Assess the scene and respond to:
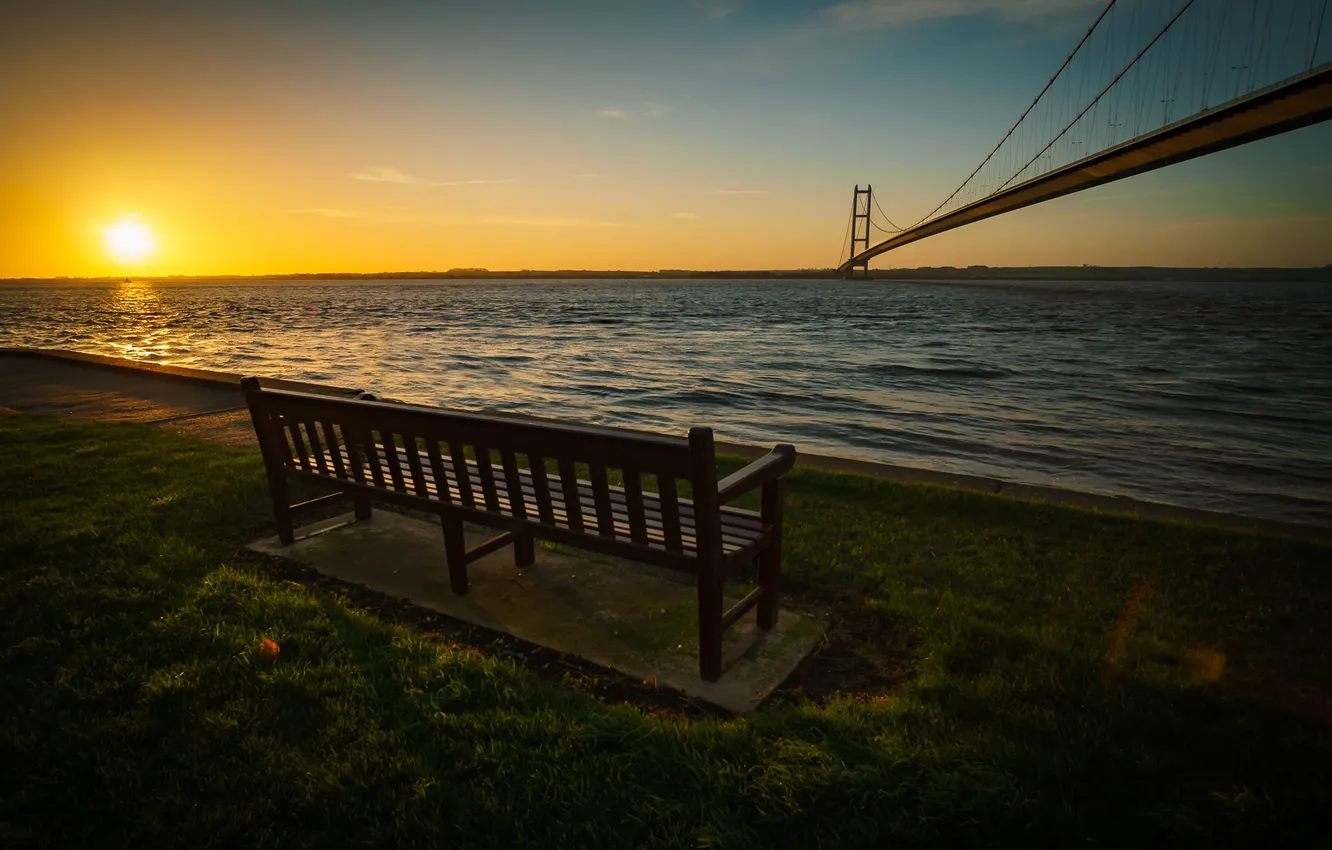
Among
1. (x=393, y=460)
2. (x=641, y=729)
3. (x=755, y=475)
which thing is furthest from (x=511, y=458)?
(x=641, y=729)

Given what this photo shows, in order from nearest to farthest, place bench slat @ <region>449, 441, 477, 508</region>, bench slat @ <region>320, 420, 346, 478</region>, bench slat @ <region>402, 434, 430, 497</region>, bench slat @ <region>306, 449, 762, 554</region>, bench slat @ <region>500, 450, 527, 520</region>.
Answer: bench slat @ <region>306, 449, 762, 554</region> < bench slat @ <region>500, 450, 527, 520</region> < bench slat @ <region>449, 441, 477, 508</region> < bench slat @ <region>402, 434, 430, 497</region> < bench slat @ <region>320, 420, 346, 478</region>

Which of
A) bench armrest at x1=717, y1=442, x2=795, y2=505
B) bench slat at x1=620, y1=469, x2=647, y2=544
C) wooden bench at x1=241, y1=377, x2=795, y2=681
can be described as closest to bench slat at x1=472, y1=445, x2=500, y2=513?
wooden bench at x1=241, y1=377, x2=795, y2=681

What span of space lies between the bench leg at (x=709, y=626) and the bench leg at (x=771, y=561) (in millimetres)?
457

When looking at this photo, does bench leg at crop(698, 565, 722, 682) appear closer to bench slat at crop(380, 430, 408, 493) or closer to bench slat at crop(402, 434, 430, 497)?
bench slat at crop(402, 434, 430, 497)

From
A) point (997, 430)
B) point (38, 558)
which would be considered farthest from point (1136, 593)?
point (997, 430)

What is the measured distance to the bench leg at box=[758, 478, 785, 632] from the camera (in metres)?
3.05

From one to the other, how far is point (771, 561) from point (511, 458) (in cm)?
123

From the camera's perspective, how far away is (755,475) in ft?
9.19

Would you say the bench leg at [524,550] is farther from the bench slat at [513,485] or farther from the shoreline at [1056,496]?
the shoreline at [1056,496]

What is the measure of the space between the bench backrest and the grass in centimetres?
65

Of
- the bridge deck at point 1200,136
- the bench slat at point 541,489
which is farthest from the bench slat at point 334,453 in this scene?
the bridge deck at point 1200,136

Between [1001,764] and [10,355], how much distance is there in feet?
59.2

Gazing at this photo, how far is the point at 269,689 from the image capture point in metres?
2.56

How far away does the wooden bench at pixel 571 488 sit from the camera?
2.55 meters
